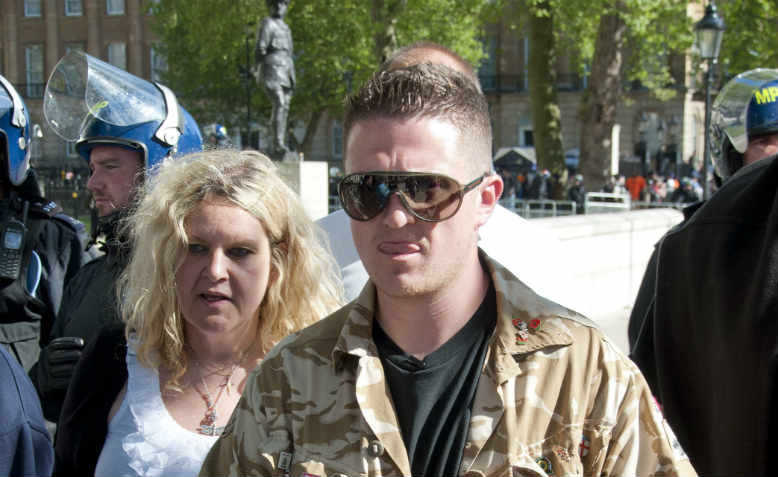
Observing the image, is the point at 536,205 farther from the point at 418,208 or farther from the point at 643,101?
the point at 643,101

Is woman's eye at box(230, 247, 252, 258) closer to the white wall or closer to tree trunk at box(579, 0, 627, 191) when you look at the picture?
the white wall

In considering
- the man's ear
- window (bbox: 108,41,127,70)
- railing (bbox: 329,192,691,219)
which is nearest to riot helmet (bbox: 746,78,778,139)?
the man's ear

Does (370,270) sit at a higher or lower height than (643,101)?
lower

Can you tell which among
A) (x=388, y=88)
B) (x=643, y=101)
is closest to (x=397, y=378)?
(x=388, y=88)

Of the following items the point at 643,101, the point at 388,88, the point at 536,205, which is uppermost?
the point at 643,101

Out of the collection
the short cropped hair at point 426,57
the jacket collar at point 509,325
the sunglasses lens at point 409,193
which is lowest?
the jacket collar at point 509,325

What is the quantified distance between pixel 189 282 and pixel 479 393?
120 centimetres

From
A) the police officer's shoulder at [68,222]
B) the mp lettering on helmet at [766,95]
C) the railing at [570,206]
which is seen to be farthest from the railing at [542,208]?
the police officer's shoulder at [68,222]

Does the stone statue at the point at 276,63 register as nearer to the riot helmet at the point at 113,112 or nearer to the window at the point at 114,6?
the riot helmet at the point at 113,112

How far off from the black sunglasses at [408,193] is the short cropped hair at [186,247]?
87 centimetres

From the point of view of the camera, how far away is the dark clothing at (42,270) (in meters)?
3.65

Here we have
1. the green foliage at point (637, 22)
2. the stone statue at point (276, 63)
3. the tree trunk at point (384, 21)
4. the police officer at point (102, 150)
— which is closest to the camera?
the police officer at point (102, 150)

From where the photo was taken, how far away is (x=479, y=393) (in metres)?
1.63

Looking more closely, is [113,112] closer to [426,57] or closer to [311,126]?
[426,57]
